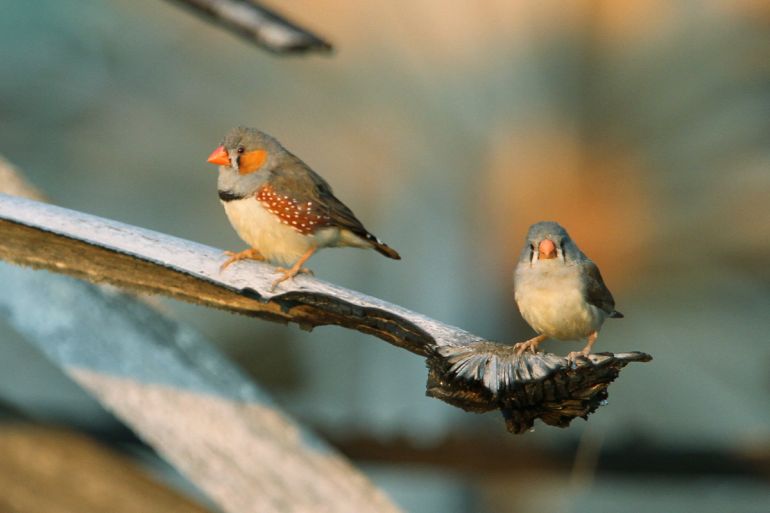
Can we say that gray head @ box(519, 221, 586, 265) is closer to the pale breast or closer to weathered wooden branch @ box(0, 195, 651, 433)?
the pale breast

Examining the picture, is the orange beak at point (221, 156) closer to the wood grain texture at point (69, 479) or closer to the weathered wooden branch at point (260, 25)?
the weathered wooden branch at point (260, 25)

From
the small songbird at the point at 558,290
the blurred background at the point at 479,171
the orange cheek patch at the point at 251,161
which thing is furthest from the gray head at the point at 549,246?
the blurred background at the point at 479,171

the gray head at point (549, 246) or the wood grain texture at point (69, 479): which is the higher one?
the gray head at point (549, 246)

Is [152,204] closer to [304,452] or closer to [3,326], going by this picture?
[3,326]

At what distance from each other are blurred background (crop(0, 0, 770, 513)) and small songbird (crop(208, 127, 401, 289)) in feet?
7.19

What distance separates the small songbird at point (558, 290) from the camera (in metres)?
1.45

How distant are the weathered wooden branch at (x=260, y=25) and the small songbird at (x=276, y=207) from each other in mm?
144

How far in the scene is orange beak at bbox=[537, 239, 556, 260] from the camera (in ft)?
5.06

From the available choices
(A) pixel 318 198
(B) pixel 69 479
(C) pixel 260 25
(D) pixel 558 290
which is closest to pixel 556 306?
(D) pixel 558 290

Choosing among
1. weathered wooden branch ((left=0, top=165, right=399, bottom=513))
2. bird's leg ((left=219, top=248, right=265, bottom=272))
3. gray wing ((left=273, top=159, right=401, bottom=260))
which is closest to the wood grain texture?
weathered wooden branch ((left=0, top=165, right=399, bottom=513))

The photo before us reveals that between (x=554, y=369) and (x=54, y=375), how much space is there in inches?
134

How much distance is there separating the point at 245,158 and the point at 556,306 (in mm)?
526

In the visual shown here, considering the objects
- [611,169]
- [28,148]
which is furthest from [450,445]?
[28,148]

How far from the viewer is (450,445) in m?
2.45
